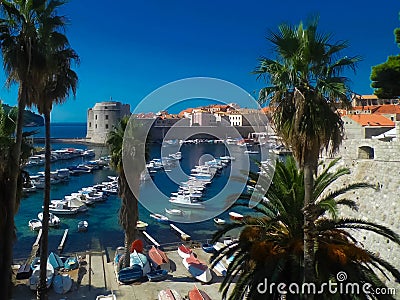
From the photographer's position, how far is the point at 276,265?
17.2 ft

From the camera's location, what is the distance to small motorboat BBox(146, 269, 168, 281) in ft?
40.0

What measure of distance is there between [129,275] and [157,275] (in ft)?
3.32

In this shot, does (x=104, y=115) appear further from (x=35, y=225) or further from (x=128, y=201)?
(x=128, y=201)

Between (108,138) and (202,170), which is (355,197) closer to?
(108,138)

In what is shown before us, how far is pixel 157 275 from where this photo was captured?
1234 centimetres

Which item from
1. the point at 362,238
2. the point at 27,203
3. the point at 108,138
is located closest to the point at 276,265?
the point at 362,238

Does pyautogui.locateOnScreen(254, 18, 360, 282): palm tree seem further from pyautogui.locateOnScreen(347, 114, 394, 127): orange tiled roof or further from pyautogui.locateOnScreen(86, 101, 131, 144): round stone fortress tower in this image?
pyautogui.locateOnScreen(86, 101, 131, 144): round stone fortress tower

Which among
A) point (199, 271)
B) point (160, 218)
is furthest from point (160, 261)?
point (160, 218)

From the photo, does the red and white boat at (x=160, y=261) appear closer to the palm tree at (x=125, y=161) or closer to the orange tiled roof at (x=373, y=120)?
the palm tree at (x=125, y=161)

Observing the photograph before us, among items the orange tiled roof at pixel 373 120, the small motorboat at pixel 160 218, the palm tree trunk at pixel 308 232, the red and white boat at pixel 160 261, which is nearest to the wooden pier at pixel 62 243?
the small motorboat at pixel 160 218

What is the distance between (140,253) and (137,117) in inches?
255

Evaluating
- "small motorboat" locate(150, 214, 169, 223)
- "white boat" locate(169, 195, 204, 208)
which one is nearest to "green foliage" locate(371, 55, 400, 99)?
"small motorboat" locate(150, 214, 169, 223)

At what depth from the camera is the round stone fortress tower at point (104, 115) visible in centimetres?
7100

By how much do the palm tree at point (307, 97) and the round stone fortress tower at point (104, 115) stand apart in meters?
64.9
